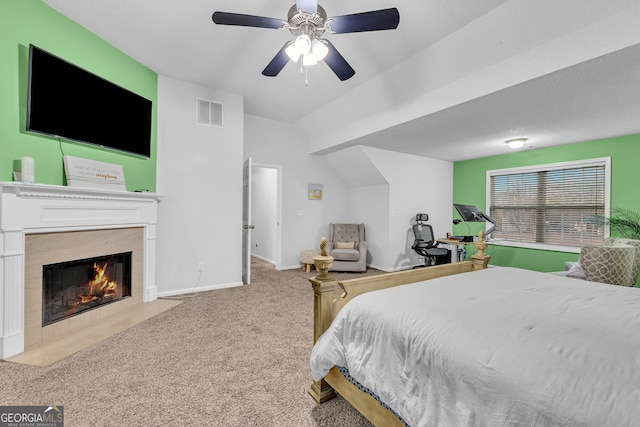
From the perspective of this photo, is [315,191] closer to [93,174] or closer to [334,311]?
[93,174]

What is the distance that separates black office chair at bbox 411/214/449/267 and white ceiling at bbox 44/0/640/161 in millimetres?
1719

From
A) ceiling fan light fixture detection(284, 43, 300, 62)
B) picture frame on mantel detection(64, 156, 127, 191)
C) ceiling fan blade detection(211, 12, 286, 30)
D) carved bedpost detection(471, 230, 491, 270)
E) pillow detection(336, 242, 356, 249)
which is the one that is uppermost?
ceiling fan blade detection(211, 12, 286, 30)

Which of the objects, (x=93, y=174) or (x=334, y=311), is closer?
(x=334, y=311)

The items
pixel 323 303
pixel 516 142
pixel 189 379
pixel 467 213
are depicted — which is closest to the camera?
pixel 323 303

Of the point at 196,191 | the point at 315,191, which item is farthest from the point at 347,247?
the point at 196,191

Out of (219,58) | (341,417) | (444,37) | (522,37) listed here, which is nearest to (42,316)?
(341,417)

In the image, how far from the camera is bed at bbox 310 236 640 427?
758 millimetres

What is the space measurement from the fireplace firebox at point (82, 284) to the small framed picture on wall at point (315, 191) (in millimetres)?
3217

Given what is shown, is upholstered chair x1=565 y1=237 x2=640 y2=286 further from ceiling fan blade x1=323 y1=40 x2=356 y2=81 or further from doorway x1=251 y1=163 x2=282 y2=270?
doorway x1=251 y1=163 x2=282 y2=270

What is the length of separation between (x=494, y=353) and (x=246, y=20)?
7.71 feet

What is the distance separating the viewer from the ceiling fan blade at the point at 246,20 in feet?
6.14

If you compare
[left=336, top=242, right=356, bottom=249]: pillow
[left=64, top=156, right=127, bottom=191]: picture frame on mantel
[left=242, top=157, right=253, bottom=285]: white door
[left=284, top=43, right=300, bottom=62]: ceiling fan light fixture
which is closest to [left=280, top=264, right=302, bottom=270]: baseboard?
[left=336, top=242, right=356, bottom=249]: pillow

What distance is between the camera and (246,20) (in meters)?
1.92

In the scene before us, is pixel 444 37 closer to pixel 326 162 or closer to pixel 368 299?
pixel 368 299
